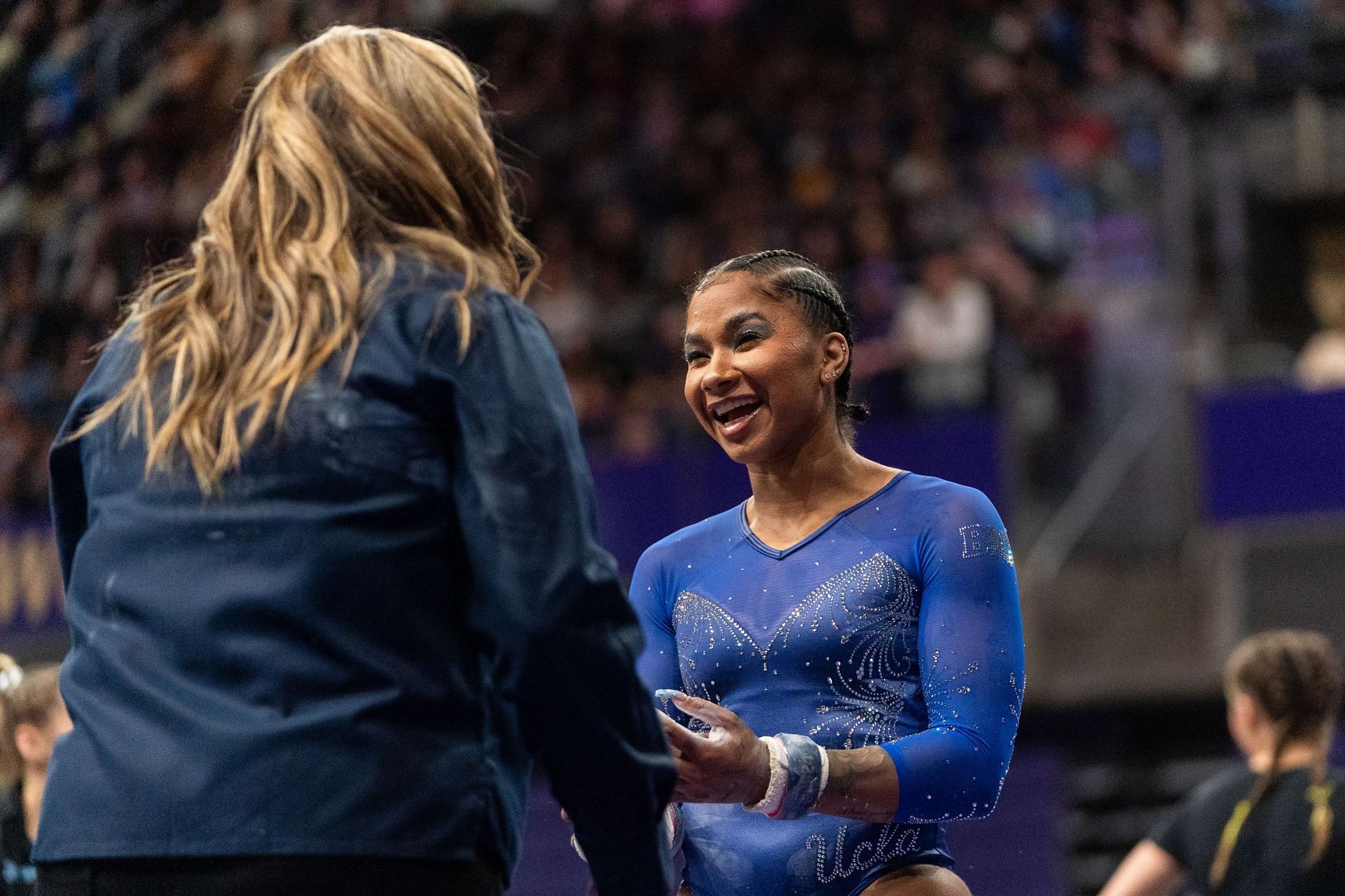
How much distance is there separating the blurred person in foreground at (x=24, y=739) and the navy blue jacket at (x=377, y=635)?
1.99 metres

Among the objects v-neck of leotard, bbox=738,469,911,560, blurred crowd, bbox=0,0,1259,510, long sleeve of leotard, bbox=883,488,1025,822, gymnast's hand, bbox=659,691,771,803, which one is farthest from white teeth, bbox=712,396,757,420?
blurred crowd, bbox=0,0,1259,510

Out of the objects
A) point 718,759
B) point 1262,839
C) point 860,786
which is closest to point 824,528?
point 860,786

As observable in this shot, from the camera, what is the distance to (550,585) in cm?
155

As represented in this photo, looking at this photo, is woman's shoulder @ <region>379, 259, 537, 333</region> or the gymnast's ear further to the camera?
the gymnast's ear

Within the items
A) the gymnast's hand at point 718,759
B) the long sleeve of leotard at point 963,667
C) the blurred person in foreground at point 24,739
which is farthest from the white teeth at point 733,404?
the blurred person in foreground at point 24,739

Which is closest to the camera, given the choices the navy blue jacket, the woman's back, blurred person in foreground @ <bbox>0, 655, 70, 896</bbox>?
the navy blue jacket

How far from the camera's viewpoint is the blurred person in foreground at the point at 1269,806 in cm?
383

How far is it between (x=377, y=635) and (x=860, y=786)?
873 millimetres

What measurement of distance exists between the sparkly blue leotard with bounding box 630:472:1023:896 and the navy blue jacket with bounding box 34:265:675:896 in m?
0.68

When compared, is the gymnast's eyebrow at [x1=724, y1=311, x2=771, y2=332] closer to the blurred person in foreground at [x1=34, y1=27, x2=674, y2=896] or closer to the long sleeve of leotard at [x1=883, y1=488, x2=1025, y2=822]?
the long sleeve of leotard at [x1=883, y1=488, x2=1025, y2=822]

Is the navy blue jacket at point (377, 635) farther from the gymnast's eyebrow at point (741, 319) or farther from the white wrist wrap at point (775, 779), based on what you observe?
the gymnast's eyebrow at point (741, 319)

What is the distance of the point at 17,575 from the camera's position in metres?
8.69

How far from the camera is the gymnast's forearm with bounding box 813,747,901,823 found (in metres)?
2.18

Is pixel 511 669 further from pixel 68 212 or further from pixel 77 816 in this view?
pixel 68 212
